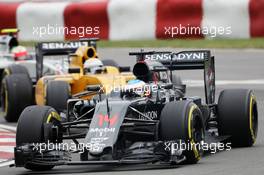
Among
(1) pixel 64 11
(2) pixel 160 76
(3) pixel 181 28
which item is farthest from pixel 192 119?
(1) pixel 64 11

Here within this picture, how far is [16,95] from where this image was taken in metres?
18.1

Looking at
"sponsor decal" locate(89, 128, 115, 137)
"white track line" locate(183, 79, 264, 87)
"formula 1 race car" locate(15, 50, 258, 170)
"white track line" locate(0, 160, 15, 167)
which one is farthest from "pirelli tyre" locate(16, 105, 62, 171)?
"white track line" locate(183, 79, 264, 87)

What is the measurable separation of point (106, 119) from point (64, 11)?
19.7 metres

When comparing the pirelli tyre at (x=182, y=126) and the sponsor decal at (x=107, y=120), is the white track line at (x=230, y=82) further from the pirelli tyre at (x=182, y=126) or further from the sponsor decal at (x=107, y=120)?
the sponsor decal at (x=107, y=120)

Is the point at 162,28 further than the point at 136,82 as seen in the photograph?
Yes

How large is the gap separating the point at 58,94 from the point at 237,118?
4.19m

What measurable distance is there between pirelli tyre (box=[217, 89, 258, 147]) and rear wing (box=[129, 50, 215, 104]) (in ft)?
2.66

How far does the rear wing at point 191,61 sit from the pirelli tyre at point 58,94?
8.73 feet

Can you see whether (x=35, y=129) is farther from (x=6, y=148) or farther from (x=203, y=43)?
(x=203, y=43)

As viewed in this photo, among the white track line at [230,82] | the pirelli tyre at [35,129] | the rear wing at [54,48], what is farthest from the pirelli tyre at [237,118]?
the white track line at [230,82]

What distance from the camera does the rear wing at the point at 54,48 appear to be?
1922cm

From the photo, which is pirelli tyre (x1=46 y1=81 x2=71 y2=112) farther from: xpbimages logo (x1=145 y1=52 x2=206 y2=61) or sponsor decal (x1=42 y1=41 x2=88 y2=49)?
sponsor decal (x1=42 y1=41 x2=88 y2=49)

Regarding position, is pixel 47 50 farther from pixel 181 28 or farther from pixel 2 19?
pixel 2 19

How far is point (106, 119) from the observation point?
38.4 ft
